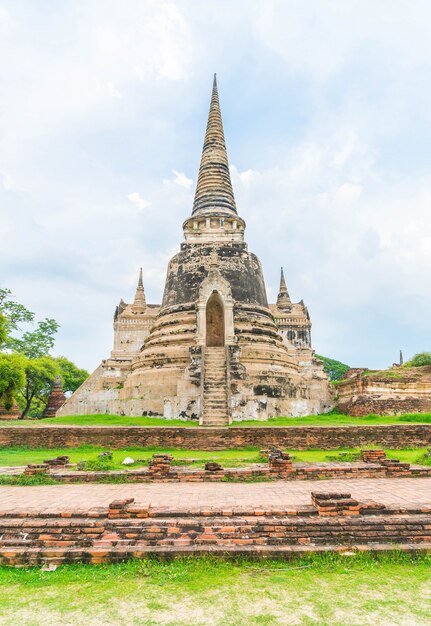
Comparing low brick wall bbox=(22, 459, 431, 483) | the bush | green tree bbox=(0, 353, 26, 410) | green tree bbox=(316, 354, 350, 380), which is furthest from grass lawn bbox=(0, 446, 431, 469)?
green tree bbox=(316, 354, 350, 380)

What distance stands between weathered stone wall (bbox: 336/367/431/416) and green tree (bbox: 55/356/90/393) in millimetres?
28680

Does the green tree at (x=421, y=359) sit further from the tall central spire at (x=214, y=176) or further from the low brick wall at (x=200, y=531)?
the low brick wall at (x=200, y=531)

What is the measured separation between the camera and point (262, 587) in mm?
3654

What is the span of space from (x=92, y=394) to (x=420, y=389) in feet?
48.6

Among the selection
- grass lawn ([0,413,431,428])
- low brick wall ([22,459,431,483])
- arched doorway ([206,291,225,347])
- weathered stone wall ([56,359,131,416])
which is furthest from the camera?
arched doorway ([206,291,225,347])

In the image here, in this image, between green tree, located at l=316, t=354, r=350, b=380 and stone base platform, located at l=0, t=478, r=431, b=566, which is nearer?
stone base platform, located at l=0, t=478, r=431, b=566

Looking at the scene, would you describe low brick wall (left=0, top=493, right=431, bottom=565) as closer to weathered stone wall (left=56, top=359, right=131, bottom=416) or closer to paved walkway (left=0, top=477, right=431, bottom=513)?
paved walkway (left=0, top=477, right=431, bottom=513)

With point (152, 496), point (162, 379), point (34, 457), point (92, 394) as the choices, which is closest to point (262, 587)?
point (152, 496)

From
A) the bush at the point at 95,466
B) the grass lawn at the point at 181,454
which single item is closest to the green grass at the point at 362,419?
the grass lawn at the point at 181,454

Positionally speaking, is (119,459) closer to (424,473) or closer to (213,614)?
(424,473)

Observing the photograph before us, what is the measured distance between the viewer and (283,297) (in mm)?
36656

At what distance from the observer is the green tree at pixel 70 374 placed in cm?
4133

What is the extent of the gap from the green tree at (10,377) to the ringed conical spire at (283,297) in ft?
64.2

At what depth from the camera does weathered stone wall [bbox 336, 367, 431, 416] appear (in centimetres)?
1848
